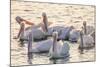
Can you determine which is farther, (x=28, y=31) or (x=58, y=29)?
(x=58, y=29)

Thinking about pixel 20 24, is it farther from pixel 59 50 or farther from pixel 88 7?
pixel 88 7

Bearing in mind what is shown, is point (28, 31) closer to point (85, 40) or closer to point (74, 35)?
point (74, 35)

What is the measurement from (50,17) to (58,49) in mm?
343

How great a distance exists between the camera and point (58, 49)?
213 cm

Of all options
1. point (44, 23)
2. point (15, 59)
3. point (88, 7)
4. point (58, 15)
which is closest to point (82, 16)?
point (88, 7)

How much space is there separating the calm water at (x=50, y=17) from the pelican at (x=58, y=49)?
50 mm

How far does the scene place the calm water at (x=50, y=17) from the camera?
77.5 inches

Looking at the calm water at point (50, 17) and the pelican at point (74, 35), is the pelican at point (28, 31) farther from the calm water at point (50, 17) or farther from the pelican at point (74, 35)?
the pelican at point (74, 35)

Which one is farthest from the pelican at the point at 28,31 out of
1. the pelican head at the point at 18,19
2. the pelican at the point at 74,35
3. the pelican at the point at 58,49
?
the pelican at the point at 74,35

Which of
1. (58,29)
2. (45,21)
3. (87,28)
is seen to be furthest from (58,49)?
(87,28)

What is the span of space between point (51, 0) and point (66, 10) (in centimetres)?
20

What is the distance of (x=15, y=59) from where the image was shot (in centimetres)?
196

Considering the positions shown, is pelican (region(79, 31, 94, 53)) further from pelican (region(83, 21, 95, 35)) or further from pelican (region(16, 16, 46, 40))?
pelican (region(16, 16, 46, 40))
